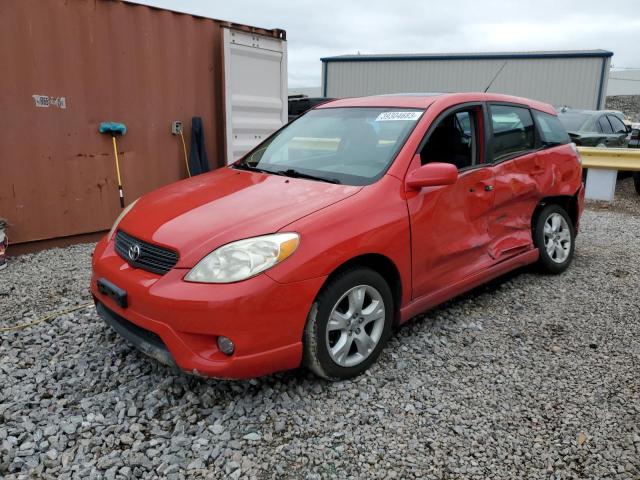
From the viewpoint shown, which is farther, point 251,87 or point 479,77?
point 479,77

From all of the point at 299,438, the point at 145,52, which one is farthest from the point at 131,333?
the point at 145,52

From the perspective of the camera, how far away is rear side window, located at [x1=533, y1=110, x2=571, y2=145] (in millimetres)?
4750

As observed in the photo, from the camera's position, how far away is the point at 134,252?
9.43 ft

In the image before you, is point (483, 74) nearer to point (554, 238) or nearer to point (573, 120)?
point (573, 120)

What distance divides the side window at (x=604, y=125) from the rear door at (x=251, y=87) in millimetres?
6760

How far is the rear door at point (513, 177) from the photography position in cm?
406

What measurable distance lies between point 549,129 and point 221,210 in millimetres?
3454

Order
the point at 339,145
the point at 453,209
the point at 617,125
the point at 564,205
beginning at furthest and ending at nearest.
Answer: the point at 617,125, the point at 564,205, the point at 339,145, the point at 453,209

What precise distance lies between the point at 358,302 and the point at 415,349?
74 cm

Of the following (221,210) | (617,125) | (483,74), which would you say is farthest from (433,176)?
(483,74)

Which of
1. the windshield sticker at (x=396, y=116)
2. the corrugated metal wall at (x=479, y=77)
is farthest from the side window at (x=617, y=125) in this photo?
the corrugated metal wall at (x=479, y=77)

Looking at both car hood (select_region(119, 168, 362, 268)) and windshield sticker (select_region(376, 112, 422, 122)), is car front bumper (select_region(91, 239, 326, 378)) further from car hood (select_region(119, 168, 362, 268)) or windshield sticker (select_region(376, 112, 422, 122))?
windshield sticker (select_region(376, 112, 422, 122))

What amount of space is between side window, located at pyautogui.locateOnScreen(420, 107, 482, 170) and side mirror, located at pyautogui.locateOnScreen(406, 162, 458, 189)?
0.25 metres

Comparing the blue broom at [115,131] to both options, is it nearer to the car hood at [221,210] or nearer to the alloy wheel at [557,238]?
the car hood at [221,210]
